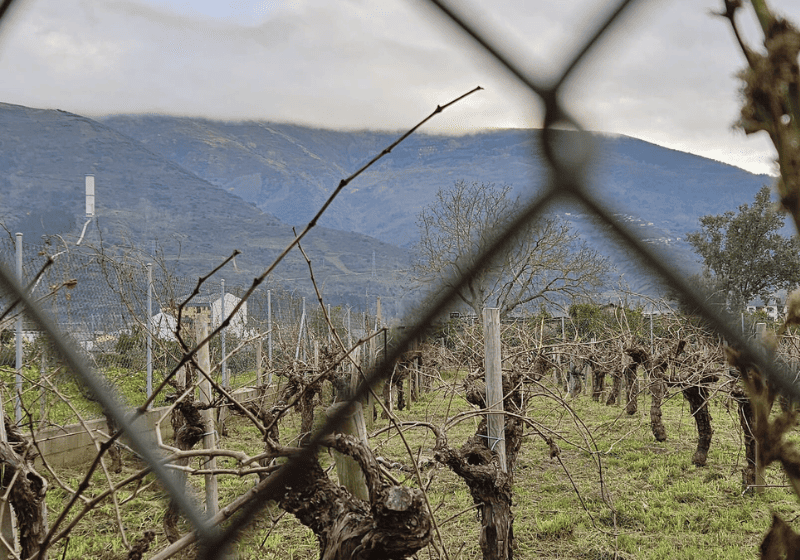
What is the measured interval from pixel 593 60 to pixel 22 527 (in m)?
1.45

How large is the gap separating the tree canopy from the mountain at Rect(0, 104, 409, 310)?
0.50 ft

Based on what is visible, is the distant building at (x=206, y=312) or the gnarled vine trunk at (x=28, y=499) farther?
the gnarled vine trunk at (x=28, y=499)

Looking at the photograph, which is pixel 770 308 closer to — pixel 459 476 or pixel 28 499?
pixel 28 499

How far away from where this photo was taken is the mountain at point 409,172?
248 mm

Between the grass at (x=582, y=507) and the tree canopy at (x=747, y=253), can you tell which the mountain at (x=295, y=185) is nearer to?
the tree canopy at (x=747, y=253)

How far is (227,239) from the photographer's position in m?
0.42

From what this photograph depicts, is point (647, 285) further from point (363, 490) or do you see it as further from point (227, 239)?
point (363, 490)

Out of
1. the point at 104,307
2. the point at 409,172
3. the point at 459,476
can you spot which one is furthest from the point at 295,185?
the point at 459,476

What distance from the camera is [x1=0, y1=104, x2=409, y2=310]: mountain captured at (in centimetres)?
36

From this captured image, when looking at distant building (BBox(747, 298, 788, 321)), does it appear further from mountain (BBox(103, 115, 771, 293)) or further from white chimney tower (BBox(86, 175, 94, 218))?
white chimney tower (BBox(86, 175, 94, 218))

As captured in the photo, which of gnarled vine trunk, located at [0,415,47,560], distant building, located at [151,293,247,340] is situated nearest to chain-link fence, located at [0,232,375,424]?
distant building, located at [151,293,247,340]

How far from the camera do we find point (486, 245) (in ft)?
0.79

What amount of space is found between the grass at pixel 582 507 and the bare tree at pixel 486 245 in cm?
140

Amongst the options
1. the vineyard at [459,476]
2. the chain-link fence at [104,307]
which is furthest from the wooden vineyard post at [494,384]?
the chain-link fence at [104,307]
